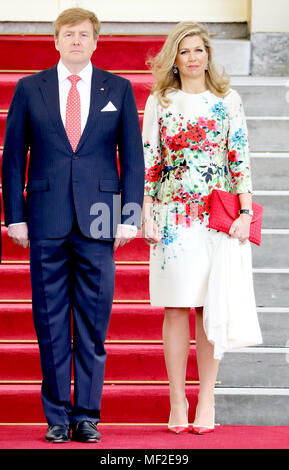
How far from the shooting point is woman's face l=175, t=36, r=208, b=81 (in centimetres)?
381

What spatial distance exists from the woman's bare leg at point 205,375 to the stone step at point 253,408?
0.43 meters

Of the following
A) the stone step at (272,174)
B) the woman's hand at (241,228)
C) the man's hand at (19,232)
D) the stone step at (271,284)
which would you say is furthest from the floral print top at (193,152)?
the stone step at (272,174)

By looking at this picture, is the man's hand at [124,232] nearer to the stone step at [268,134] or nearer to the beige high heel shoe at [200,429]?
the beige high heel shoe at [200,429]

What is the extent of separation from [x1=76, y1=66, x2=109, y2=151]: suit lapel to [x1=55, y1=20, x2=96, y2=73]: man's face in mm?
96

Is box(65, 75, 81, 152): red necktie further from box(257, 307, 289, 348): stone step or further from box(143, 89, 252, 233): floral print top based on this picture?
box(257, 307, 289, 348): stone step

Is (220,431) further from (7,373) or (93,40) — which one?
(93,40)

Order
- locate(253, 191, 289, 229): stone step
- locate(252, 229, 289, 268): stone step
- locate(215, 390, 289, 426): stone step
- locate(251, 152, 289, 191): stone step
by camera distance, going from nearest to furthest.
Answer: locate(215, 390, 289, 426): stone step, locate(252, 229, 289, 268): stone step, locate(253, 191, 289, 229): stone step, locate(251, 152, 289, 191): stone step

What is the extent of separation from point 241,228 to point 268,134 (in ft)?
5.29

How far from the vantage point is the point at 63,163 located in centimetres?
360

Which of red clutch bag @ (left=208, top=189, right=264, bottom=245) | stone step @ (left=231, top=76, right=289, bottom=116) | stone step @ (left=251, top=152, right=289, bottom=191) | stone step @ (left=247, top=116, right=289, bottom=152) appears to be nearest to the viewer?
red clutch bag @ (left=208, top=189, right=264, bottom=245)

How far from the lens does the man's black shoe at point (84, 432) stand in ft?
11.6

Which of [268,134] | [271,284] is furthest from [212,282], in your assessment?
[268,134]

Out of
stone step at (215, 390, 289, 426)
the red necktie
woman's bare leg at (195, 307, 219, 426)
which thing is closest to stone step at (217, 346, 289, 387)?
stone step at (215, 390, 289, 426)

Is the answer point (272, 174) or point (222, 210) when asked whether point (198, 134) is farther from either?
point (272, 174)
